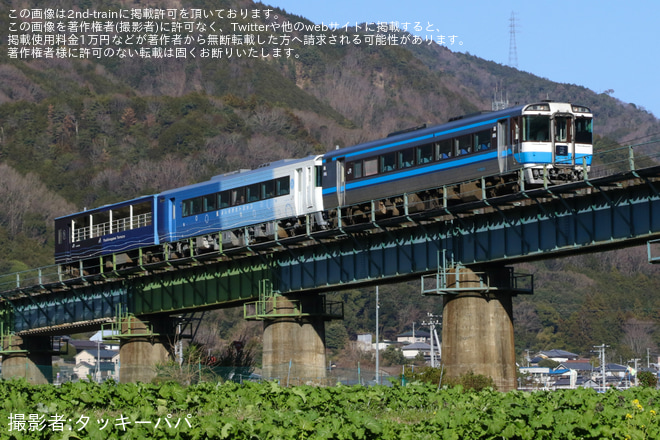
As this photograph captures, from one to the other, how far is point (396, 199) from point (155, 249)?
20564 millimetres

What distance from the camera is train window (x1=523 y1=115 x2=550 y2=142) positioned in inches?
1778

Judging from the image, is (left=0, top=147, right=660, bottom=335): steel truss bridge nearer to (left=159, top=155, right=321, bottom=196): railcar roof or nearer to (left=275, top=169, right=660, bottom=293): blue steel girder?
(left=275, top=169, right=660, bottom=293): blue steel girder

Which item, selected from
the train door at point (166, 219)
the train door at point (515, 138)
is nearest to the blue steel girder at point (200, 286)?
the train door at point (166, 219)

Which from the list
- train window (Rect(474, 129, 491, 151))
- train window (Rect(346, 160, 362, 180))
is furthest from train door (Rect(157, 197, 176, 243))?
train window (Rect(474, 129, 491, 151))

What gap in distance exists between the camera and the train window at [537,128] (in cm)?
4516

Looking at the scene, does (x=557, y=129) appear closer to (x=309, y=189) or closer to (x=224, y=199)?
(x=309, y=189)

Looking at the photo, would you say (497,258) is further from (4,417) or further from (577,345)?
(577,345)

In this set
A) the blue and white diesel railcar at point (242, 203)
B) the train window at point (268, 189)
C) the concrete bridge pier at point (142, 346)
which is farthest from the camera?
the concrete bridge pier at point (142, 346)

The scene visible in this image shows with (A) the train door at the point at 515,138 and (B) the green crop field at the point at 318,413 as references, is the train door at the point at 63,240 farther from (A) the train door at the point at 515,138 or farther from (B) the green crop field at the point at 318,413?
(A) the train door at the point at 515,138

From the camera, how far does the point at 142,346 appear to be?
66625 mm

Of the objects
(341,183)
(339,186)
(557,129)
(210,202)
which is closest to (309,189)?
(339,186)

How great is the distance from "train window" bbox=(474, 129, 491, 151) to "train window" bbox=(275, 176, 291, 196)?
1304 centimetres

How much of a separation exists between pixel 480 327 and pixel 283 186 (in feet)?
50.6

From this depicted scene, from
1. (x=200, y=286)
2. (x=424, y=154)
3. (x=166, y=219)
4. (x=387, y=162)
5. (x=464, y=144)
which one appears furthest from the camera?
(x=166, y=219)
